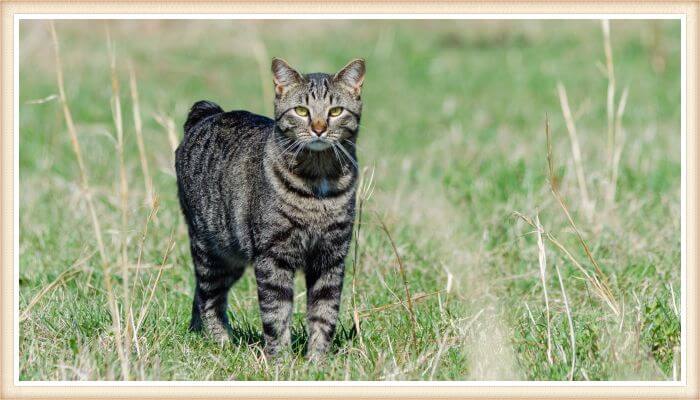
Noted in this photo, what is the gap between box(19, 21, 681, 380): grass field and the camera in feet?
12.4

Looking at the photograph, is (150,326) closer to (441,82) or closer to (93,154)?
(93,154)

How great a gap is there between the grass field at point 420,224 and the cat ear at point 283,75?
21.4 inches

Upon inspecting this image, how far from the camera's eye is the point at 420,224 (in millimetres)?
5816

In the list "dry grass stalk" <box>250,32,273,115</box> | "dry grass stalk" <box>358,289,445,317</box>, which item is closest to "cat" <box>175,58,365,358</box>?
"dry grass stalk" <box>358,289,445,317</box>

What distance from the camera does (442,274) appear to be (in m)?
5.02

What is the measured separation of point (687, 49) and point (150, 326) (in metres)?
2.58

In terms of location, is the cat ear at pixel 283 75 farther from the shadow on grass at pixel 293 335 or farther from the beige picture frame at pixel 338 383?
the shadow on grass at pixel 293 335

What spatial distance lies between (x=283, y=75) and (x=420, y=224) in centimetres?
189

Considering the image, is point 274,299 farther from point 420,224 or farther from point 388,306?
point 420,224

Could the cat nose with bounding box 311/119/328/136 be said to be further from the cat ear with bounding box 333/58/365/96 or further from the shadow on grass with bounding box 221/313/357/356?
the shadow on grass with bounding box 221/313/357/356

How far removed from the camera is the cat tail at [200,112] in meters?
4.96

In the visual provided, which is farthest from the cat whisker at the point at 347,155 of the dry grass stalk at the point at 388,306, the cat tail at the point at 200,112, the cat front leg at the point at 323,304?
the cat tail at the point at 200,112

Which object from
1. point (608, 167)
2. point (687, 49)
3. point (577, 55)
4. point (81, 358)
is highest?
point (577, 55)

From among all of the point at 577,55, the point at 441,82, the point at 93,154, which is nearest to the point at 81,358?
the point at 93,154
